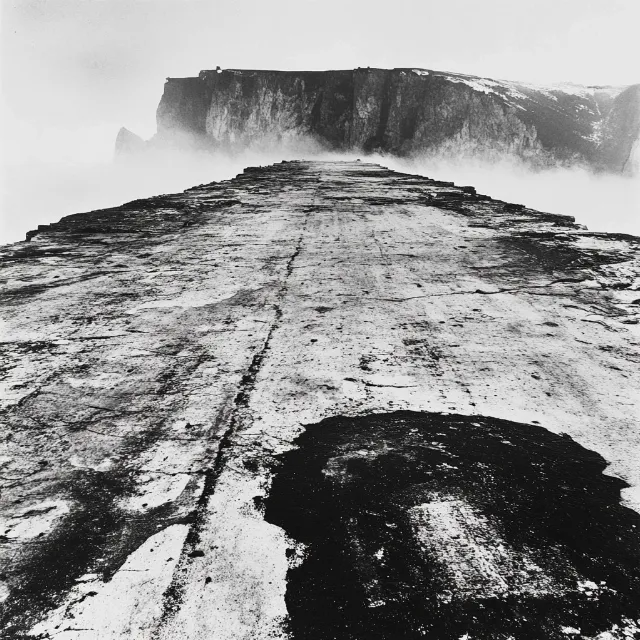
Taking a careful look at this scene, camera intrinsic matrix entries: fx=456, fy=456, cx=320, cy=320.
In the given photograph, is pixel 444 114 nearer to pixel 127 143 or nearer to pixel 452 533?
pixel 127 143

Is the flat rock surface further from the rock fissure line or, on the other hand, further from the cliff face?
the cliff face

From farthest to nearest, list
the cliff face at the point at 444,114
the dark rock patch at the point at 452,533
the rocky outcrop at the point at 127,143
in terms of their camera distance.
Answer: the rocky outcrop at the point at 127,143, the cliff face at the point at 444,114, the dark rock patch at the point at 452,533

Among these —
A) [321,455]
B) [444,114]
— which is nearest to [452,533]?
[321,455]

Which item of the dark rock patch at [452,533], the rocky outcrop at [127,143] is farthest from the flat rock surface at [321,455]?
the rocky outcrop at [127,143]

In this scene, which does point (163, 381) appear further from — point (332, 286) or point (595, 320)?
point (595, 320)

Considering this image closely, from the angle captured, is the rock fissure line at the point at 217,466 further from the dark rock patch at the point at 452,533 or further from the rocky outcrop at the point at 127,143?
the rocky outcrop at the point at 127,143
